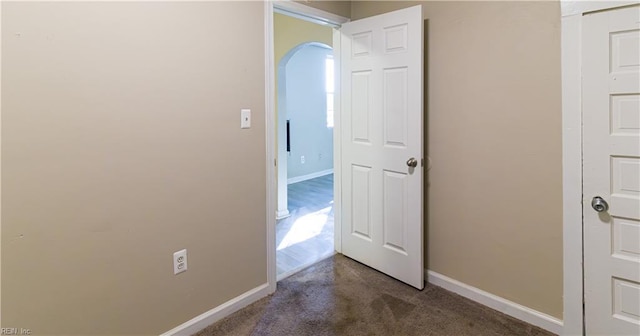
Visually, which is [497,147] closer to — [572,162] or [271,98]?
[572,162]

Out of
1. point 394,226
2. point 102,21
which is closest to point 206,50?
point 102,21

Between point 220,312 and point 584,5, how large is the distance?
259 cm

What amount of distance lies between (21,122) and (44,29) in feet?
1.28

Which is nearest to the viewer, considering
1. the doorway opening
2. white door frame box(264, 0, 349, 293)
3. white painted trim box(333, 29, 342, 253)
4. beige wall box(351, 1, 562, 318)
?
beige wall box(351, 1, 562, 318)

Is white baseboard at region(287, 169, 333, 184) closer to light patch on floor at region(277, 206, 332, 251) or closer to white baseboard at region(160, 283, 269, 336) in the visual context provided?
light patch on floor at region(277, 206, 332, 251)

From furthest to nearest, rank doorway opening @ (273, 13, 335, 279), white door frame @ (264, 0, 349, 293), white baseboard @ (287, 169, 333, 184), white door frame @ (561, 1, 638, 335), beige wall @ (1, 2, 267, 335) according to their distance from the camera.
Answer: white baseboard @ (287, 169, 333, 184)
doorway opening @ (273, 13, 335, 279)
white door frame @ (264, 0, 349, 293)
white door frame @ (561, 1, 638, 335)
beige wall @ (1, 2, 267, 335)

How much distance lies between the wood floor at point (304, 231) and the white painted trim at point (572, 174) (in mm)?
1765

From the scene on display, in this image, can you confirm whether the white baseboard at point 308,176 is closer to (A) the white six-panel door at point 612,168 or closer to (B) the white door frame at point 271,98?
(B) the white door frame at point 271,98

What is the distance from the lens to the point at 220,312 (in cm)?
220

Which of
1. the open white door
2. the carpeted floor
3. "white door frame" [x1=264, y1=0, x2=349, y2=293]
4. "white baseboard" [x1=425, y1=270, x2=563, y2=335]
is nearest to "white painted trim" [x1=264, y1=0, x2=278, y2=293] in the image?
"white door frame" [x1=264, y1=0, x2=349, y2=293]

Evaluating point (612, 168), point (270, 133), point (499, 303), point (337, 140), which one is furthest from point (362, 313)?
point (612, 168)

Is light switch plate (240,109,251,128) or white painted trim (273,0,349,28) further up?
white painted trim (273,0,349,28)

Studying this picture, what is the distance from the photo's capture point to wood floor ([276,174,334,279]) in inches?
120

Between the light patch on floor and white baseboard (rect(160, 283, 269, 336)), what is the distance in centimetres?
89
